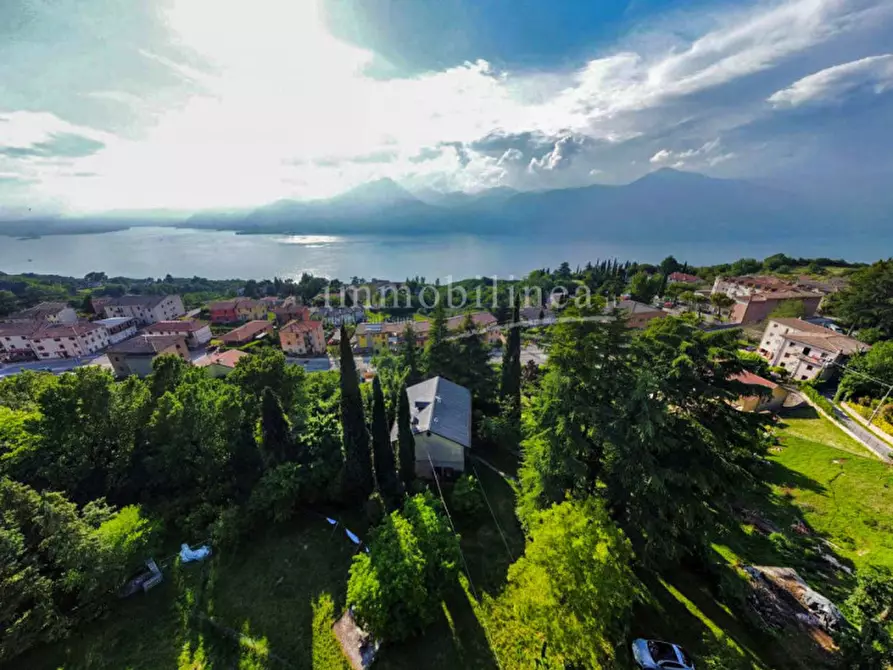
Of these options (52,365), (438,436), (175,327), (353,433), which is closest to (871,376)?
(438,436)

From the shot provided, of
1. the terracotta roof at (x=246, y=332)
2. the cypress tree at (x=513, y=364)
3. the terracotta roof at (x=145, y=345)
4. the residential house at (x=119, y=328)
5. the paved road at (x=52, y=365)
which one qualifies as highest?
the cypress tree at (x=513, y=364)

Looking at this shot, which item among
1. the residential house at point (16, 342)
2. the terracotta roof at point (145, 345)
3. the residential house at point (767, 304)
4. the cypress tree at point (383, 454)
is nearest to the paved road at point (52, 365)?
the residential house at point (16, 342)

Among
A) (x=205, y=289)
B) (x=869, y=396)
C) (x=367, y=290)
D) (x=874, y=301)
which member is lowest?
(x=205, y=289)

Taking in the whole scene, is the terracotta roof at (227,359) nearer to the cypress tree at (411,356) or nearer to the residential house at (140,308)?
the cypress tree at (411,356)

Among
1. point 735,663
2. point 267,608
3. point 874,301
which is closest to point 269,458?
point 267,608

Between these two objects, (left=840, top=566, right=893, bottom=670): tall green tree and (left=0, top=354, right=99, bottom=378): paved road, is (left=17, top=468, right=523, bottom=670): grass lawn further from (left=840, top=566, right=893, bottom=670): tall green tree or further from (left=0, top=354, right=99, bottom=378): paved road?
(left=0, top=354, right=99, bottom=378): paved road

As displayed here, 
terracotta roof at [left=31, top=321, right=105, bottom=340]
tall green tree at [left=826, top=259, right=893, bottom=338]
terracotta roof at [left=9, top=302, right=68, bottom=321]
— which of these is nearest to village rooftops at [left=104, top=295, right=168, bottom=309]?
terracotta roof at [left=9, top=302, right=68, bottom=321]

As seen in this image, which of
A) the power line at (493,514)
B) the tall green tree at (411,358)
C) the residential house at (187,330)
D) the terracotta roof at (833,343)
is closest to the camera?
the power line at (493,514)

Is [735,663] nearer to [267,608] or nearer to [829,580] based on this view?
[829,580]
